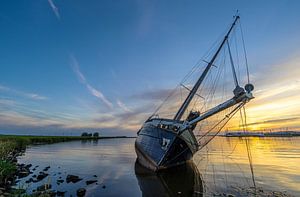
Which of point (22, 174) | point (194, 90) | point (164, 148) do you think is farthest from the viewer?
point (194, 90)

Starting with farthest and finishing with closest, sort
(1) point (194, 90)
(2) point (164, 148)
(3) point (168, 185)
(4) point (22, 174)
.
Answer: (1) point (194, 90), (4) point (22, 174), (2) point (164, 148), (3) point (168, 185)

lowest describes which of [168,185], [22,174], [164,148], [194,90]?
[168,185]

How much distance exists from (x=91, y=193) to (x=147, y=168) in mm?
10110

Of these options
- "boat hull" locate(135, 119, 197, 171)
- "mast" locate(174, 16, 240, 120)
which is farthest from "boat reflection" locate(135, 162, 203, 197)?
"mast" locate(174, 16, 240, 120)

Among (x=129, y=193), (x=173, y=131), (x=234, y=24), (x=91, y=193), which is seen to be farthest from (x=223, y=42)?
(x=91, y=193)

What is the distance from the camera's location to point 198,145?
2716cm

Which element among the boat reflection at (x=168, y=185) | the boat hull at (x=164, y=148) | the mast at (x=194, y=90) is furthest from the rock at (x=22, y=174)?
the mast at (x=194, y=90)

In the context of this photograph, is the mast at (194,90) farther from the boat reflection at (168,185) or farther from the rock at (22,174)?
the rock at (22,174)

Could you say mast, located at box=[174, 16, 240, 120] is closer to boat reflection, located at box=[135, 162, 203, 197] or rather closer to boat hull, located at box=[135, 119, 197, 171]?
boat hull, located at box=[135, 119, 197, 171]

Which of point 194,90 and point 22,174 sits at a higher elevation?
point 194,90

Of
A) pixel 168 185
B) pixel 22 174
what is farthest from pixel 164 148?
pixel 22 174

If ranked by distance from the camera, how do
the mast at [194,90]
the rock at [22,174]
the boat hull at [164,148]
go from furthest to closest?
the mast at [194,90]
the rock at [22,174]
the boat hull at [164,148]

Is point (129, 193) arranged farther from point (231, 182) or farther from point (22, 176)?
point (22, 176)

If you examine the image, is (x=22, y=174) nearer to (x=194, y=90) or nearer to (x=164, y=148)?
(x=164, y=148)
